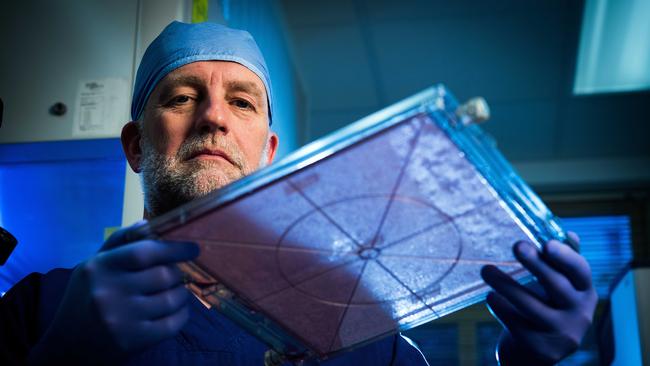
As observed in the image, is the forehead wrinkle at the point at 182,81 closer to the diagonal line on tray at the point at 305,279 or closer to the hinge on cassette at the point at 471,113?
the diagonal line on tray at the point at 305,279

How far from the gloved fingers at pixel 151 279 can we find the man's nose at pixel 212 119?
444 mm

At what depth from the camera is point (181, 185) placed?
1.24 meters

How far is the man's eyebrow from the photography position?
1389mm

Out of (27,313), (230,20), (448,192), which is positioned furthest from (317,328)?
(230,20)

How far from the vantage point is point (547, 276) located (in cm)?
86

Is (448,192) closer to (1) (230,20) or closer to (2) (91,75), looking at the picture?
(2) (91,75)

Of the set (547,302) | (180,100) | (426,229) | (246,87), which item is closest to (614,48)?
(246,87)

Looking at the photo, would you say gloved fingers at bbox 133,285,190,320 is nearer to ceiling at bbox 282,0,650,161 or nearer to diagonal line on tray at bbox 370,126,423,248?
diagonal line on tray at bbox 370,126,423,248

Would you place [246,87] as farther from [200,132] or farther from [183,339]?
[183,339]

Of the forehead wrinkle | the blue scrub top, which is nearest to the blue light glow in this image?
the forehead wrinkle

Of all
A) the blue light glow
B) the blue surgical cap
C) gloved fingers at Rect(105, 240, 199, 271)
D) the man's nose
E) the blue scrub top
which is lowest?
the blue scrub top

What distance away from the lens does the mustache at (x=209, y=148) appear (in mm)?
1257

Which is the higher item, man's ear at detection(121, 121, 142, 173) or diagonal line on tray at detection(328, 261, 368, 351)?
man's ear at detection(121, 121, 142, 173)

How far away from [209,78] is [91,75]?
1.58 feet
